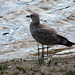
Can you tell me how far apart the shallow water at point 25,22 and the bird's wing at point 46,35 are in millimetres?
935

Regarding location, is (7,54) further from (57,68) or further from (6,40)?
(57,68)

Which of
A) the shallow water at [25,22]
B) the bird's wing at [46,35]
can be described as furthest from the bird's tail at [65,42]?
the shallow water at [25,22]

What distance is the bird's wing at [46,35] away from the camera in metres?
9.06

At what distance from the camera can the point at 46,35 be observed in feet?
29.9

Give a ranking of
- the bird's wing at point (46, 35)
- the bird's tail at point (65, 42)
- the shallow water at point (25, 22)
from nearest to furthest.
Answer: the bird's tail at point (65, 42)
the bird's wing at point (46, 35)
the shallow water at point (25, 22)

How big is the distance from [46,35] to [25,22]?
445 cm

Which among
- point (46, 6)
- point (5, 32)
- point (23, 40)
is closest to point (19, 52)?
point (23, 40)

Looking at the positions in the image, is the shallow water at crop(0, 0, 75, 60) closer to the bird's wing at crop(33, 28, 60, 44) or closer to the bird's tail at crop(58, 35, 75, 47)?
the bird's wing at crop(33, 28, 60, 44)

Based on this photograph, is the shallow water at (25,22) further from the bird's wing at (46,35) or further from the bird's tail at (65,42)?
the bird's tail at (65,42)

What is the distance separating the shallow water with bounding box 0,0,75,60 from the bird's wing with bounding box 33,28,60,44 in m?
0.93

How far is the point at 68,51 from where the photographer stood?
992 centimetres

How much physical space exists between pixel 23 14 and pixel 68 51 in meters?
5.15

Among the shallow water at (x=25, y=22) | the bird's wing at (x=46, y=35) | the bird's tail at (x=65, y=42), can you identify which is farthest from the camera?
the shallow water at (x=25, y=22)

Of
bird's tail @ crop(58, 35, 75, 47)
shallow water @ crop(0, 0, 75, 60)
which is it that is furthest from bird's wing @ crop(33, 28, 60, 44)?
shallow water @ crop(0, 0, 75, 60)
